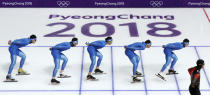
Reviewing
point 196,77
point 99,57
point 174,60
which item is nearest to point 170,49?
point 174,60

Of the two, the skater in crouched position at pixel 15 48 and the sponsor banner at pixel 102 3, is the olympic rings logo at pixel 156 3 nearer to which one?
the sponsor banner at pixel 102 3

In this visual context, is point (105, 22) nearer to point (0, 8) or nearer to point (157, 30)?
point (157, 30)

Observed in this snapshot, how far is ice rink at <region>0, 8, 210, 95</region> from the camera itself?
57.3ft

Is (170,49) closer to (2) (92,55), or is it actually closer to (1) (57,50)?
(2) (92,55)

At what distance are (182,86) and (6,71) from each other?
6.32 meters

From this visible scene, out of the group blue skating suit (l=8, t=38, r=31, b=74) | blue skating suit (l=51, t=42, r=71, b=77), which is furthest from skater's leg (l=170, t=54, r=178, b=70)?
blue skating suit (l=8, t=38, r=31, b=74)

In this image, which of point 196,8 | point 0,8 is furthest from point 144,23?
point 0,8


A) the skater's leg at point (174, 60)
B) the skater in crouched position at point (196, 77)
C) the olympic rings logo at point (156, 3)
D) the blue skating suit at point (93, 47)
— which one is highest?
the olympic rings logo at point (156, 3)

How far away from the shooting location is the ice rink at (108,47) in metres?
17.5

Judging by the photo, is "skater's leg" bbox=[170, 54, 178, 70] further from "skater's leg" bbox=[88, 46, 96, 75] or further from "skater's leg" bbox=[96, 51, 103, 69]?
"skater's leg" bbox=[88, 46, 96, 75]

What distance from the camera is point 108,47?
20641mm

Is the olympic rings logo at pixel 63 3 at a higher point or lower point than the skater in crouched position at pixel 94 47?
higher

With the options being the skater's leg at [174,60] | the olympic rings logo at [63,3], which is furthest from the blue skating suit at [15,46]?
the olympic rings logo at [63,3]

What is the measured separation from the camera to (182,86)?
17500 mm
